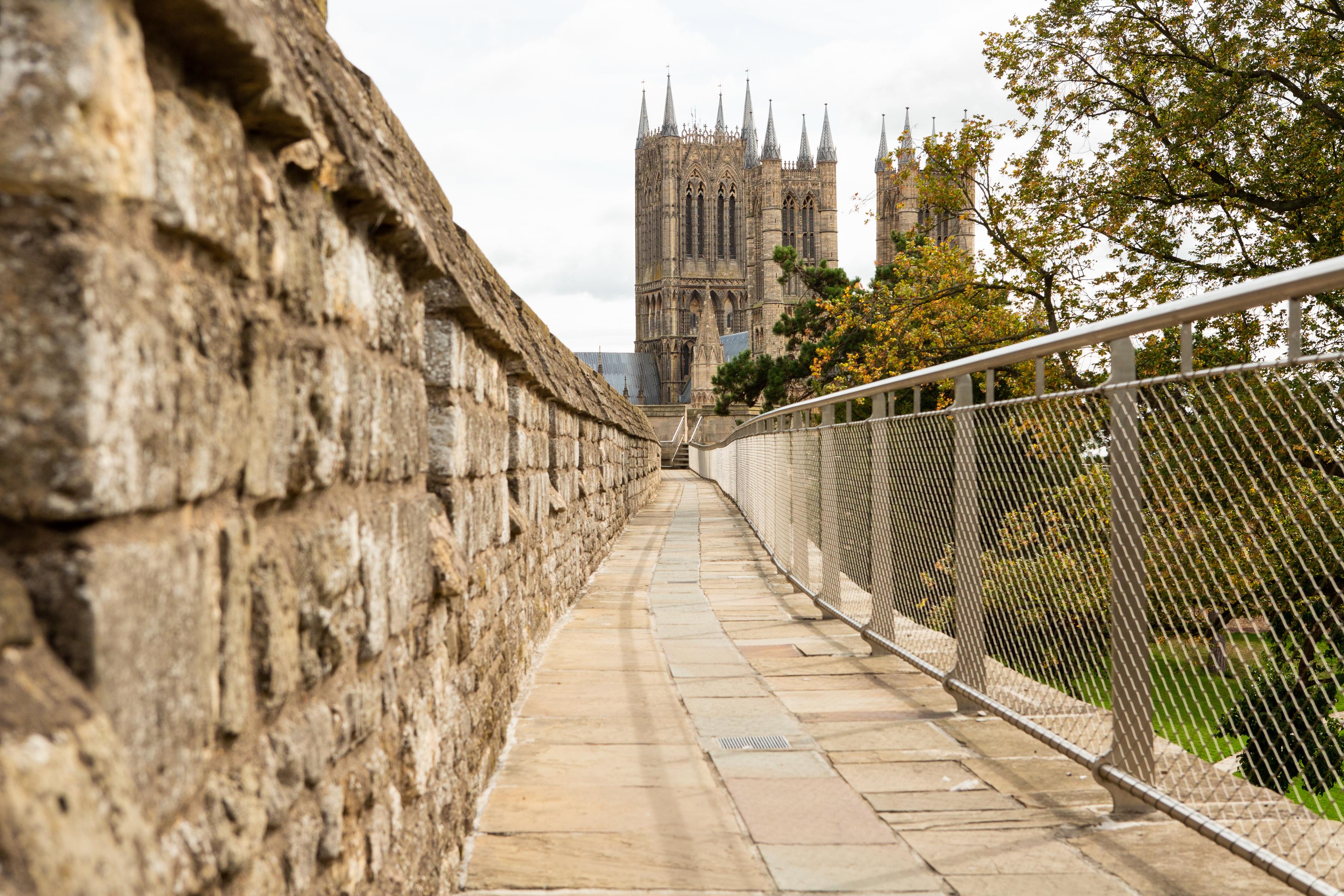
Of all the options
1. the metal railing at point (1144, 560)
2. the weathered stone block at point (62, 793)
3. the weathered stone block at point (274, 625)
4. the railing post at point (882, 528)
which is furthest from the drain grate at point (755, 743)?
the weathered stone block at point (62, 793)

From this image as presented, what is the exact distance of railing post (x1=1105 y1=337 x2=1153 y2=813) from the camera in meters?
3.27

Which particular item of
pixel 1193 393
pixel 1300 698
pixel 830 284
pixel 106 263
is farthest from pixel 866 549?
pixel 830 284

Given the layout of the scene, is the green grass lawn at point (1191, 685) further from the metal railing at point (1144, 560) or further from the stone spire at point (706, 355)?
the stone spire at point (706, 355)

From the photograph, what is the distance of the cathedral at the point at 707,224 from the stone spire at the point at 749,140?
0.25 feet

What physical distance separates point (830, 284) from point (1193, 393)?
33.6m

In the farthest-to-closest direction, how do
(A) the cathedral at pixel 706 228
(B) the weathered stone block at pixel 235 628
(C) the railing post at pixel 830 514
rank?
(A) the cathedral at pixel 706 228
(C) the railing post at pixel 830 514
(B) the weathered stone block at pixel 235 628

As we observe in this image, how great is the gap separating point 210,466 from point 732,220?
90.9 m

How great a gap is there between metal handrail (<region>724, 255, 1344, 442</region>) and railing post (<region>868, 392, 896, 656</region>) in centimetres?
94

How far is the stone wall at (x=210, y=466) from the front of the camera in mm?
1022

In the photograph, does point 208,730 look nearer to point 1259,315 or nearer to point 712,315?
point 1259,315

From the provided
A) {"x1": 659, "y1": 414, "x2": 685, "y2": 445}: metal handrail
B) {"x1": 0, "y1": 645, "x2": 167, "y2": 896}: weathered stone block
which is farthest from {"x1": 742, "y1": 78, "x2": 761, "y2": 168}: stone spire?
{"x1": 0, "y1": 645, "x2": 167, "y2": 896}: weathered stone block

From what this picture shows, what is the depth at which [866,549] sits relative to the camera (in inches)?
263

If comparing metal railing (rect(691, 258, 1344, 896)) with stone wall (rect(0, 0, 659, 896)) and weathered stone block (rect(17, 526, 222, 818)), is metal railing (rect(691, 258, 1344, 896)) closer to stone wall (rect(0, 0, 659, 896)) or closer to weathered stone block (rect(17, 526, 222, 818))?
stone wall (rect(0, 0, 659, 896))

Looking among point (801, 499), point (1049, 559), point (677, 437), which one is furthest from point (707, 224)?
point (1049, 559)
